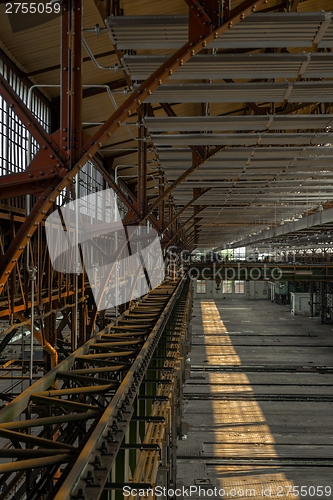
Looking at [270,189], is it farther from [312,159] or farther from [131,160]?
[131,160]

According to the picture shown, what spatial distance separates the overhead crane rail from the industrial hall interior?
31mm

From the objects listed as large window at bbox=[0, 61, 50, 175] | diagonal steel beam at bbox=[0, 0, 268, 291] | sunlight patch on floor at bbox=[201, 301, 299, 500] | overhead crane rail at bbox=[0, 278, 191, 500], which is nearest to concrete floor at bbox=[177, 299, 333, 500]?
sunlight patch on floor at bbox=[201, 301, 299, 500]

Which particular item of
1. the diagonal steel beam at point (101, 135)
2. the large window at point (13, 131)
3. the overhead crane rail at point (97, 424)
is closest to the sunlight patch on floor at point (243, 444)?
the overhead crane rail at point (97, 424)

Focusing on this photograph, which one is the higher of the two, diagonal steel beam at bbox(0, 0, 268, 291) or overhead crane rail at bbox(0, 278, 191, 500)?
diagonal steel beam at bbox(0, 0, 268, 291)

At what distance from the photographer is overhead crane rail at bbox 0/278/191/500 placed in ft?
14.9

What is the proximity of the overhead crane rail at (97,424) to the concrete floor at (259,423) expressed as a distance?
167 inches

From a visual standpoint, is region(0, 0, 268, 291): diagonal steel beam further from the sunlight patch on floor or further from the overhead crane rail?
the sunlight patch on floor

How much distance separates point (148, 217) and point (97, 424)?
14082 millimetres

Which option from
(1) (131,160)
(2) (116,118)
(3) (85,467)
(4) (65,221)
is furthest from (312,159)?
(1) (131,160)

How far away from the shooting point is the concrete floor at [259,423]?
1925 centimetres

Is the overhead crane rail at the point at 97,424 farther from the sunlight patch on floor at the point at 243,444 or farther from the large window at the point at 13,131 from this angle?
the large window at the point at 13,131

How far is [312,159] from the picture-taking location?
1739cm

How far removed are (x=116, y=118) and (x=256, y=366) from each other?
29793 millimetres

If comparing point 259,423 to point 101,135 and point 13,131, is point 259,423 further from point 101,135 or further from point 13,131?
point 101,135
